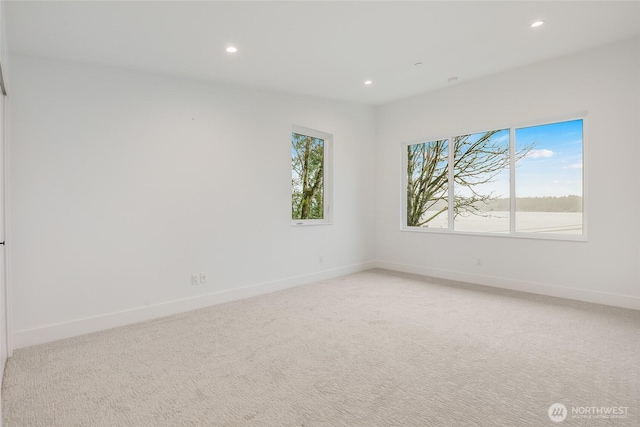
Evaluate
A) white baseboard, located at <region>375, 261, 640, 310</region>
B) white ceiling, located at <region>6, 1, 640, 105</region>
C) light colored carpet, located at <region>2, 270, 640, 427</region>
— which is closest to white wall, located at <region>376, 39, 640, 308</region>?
white baseboard, located at <region>375, 261, 640, 310</region>

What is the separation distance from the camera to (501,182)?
4648 millimetres

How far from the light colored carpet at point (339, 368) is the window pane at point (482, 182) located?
1.39m

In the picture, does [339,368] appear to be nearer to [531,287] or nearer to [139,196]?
[139,196]

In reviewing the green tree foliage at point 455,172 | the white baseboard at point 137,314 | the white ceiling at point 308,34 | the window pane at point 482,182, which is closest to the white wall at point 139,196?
the white baseboard at point 137,314

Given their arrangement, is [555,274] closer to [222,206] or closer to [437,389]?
[437,389]

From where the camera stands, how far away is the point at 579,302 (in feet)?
12.5

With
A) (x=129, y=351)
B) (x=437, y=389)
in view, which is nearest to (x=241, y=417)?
(x=437, y=389)

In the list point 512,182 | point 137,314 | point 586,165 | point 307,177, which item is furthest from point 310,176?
point 586,165

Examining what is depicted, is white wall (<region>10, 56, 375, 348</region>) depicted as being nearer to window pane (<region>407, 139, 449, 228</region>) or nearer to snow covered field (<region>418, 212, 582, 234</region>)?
window pane (<region>407, 139, 449, 228</region>)

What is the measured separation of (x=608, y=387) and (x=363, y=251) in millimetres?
3845

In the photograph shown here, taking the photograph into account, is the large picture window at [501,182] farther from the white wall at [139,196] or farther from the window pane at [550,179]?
the white wall at [139,196]

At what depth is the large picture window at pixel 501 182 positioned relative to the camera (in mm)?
4074

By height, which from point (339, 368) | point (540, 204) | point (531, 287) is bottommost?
point (339, 368)

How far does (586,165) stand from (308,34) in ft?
11.0
